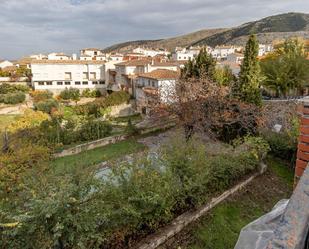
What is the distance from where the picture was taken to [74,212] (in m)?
4.61

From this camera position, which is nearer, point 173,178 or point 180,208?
point 173,178

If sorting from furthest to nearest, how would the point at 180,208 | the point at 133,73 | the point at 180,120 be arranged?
the point at 133,73 < the point at 180,120 < the point at 180,208

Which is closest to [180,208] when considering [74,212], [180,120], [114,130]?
[74,212]

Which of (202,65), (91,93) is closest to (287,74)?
(202,65)

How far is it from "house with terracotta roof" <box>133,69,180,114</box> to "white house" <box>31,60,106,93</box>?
1377cm

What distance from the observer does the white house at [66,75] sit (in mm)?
48713

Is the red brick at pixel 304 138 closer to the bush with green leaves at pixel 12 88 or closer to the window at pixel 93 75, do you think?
the window at pixel 93 75

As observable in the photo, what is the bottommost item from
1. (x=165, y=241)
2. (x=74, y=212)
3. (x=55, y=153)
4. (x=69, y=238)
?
(x=55, y=153)

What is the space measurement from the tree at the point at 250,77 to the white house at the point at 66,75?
38192 mm

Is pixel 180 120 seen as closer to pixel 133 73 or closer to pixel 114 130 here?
pixel 114 130

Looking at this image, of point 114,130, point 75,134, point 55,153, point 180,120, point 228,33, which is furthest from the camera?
point 228,33

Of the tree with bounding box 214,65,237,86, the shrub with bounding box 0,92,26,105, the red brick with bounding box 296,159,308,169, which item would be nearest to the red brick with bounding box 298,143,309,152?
the red brick with bounding box 296,159,308,169

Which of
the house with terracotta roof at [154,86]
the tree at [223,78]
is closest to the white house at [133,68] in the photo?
the house with terracotta roof at [154,86]

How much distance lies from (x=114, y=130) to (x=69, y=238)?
22.7m
